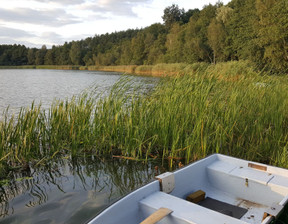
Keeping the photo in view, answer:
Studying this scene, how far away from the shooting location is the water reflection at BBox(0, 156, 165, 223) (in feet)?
10.5

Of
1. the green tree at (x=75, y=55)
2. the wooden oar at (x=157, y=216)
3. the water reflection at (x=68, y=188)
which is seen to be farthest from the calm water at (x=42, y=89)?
the green tree at (x=75, y=55)

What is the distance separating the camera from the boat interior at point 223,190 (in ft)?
7.50

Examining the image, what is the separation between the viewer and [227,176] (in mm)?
3059

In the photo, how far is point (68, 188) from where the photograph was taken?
388 cm

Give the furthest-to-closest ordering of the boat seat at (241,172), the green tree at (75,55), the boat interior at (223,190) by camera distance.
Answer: the green tree at (75,55) < the boat seat at (241,172) < the boat interior at (223,190)

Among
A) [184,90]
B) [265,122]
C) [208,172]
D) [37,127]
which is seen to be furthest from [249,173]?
[37,127]

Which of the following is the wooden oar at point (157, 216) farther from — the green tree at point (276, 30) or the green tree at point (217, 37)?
the green tree at point (217, 37)

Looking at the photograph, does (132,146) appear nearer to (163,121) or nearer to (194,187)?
(163,121)

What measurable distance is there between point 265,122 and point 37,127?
410cm

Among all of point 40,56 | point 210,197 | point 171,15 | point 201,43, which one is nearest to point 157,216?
point 210,197

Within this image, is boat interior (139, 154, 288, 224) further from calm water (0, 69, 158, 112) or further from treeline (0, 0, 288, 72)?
→ treeline (0, 0, 288, 72)

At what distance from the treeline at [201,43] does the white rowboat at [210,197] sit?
25.5 ft

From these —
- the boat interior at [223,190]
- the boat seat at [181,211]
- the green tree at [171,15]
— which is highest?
the green tree at [171,15]

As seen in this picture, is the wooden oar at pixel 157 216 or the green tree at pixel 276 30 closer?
the wooden oar at pixel 157 216
